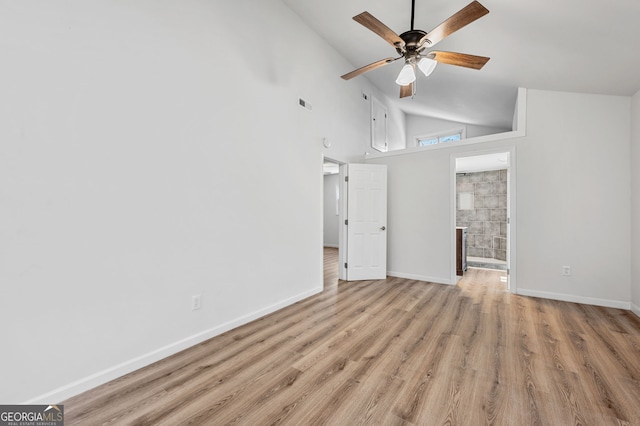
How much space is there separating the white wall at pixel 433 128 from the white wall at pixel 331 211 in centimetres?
279

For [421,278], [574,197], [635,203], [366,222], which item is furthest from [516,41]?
[421,278]

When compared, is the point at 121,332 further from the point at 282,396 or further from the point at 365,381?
the point at 365,381

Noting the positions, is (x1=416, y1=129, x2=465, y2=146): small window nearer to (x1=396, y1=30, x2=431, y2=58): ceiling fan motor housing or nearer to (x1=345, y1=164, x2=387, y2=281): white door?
(x1=345, y1=164, x2=387, y2=281): white door

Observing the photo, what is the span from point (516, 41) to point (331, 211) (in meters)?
6.77

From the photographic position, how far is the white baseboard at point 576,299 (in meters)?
3.34

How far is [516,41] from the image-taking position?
112 inches

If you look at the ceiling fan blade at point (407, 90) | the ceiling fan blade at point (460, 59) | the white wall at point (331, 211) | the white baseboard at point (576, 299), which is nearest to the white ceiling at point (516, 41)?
the ceiling fan blade at point (460, 59)

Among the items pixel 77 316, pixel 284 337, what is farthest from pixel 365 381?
pixel 77 316

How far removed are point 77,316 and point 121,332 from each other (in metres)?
0.31

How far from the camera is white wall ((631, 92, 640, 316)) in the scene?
3133 millimetres

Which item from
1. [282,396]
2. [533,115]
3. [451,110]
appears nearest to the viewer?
[282,396]

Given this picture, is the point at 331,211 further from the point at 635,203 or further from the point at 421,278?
the point at 635,203

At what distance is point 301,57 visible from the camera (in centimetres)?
364

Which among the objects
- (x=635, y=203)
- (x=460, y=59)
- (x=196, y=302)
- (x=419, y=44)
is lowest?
(x=196, y=302)
